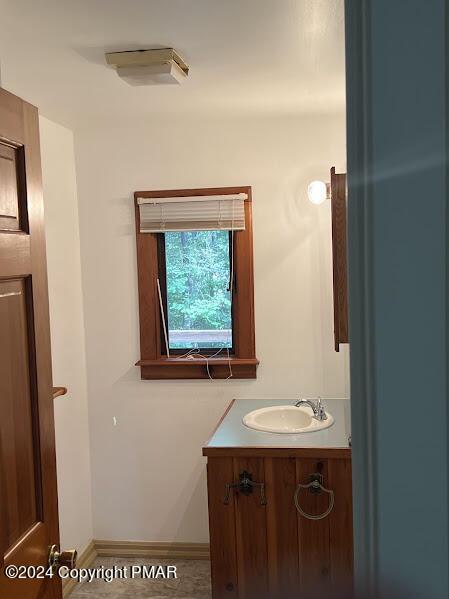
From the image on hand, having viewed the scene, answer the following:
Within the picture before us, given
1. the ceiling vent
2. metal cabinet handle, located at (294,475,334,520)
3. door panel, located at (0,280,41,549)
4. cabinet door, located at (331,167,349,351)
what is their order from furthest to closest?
metal cabinet handle, located at (294,475,334,520) < cabinet door, located at (331,167,349,351) < the ceiling vent < door panel, located at (0,280,41,549)

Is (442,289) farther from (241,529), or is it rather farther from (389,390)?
(241,529)

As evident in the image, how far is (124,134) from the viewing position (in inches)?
136

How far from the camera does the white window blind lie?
11.1 ft

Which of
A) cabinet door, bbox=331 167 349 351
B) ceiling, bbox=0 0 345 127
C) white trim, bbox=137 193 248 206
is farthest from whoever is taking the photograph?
white trim, bbox=137 193 248 206

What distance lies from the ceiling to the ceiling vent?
4 centimetres

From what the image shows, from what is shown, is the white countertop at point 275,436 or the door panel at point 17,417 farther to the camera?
the white countertop at point 275,436

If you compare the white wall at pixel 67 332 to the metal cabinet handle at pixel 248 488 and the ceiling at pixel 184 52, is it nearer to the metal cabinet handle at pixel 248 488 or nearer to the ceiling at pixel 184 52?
the ceiling at pixel 184 52

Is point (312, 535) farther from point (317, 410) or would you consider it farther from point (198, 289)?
point (198, 289)

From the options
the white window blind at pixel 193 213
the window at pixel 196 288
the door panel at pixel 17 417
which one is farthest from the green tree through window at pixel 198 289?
the door panel at pixel 17 417

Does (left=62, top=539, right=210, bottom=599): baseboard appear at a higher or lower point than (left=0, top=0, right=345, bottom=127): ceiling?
lower

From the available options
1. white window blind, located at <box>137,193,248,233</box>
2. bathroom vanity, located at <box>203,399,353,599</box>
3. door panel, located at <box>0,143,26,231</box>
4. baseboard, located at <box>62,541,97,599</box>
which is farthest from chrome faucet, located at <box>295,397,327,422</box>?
door panel, located at <box>0,143,26,231</box>

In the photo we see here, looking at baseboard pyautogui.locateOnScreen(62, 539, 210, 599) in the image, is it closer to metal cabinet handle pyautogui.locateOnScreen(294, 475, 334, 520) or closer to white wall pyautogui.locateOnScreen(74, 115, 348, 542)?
white wall pyautogui.locateOnScreen(74, 115, 348, 542)

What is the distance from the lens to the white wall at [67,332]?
3.15m

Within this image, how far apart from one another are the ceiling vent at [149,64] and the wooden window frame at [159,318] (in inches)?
44.0
